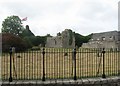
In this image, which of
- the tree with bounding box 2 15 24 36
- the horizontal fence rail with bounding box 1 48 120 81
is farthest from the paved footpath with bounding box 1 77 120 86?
the tree with bounding box 2 15 24 36

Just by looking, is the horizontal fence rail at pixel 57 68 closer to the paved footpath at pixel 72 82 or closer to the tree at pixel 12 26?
the paved footpath at pixel 72 82

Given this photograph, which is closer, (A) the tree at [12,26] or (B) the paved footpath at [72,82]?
(B) the paved footpath at [72,82]

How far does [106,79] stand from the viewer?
7.38 m

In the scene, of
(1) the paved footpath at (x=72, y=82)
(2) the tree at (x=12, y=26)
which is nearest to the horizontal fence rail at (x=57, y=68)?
(1) the paved footpath at (x=72, y=82)

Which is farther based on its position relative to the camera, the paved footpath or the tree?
the tree

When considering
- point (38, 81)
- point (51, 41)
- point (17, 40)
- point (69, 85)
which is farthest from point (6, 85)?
point (51, 41)

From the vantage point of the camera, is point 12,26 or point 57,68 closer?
point 57,68

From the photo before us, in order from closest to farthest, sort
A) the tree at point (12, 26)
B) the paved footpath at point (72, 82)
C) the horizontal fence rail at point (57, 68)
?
the paved footpath at point (72, 82) < the horizontal fence rail at point (57, 68) < the tree at point (12, 26)

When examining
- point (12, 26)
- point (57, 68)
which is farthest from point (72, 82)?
point (12, 26)

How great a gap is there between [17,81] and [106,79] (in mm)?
3027

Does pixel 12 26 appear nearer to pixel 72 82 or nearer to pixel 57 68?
pixel 57 68

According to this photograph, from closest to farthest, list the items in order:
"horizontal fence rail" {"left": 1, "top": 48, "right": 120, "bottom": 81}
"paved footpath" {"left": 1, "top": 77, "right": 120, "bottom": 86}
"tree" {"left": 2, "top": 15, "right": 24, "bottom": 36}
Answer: "paved footpath" {"left": 1, "top": 77, "right": 120, "bottom": 86}
"horizontal fence rail" {"left": 1, "top": 48, "right": 120, "bottom": 81}
"tree" {"left": 2, "top": 15, "right": 24, "bottom": 36}

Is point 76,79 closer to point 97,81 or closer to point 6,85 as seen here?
point 97,81

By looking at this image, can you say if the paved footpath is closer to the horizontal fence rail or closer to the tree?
the horizontal fence rail
